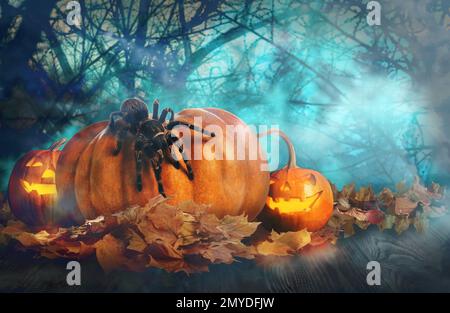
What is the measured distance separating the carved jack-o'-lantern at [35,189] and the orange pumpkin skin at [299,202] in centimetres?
121

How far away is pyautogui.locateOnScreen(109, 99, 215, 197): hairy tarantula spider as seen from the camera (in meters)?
2.50

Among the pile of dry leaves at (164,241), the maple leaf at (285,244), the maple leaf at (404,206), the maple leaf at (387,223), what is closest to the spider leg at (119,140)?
the pile of dry leaves at (164,241)

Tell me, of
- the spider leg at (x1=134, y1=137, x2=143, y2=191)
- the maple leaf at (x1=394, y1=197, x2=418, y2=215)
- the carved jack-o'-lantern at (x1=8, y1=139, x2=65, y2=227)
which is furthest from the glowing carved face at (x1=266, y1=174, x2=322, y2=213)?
the carved jack-o'-lantern at (x1=8, y1=139, x2=65, y2=227)

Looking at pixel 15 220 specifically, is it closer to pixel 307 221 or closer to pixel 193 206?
pixel 193 206

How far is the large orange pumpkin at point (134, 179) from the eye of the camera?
2.53m

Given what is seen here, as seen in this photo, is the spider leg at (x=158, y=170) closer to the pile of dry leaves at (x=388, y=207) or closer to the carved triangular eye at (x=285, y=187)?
the carved triangular eye at (x=285, y=187)

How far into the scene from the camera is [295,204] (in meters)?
2.81

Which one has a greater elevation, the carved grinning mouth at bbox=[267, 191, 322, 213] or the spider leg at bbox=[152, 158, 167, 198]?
the spider leg at bbox=[152, 158, 167, 198]

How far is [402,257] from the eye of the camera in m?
2.63

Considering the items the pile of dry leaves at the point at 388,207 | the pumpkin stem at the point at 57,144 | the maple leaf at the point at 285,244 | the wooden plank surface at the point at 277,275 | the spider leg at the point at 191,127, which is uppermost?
the spider leg at the point at 191,127

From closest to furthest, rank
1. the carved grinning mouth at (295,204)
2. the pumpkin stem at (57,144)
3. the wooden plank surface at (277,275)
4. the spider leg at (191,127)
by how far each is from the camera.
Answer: the wooden plank surface at (277,275)
the spider leg at (191,127)
the carved grinning mouth at (295,204)
the pumpkin stem at (57,144)

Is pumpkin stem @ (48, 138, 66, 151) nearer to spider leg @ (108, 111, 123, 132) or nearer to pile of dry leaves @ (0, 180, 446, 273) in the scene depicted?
pile of dry leaves @ (0, 180, 446, 273)

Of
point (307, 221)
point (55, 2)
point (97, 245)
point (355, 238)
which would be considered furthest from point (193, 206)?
point (55, 2)

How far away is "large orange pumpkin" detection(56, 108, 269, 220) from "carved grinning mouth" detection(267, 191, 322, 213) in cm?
10
